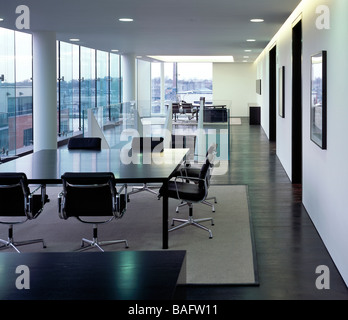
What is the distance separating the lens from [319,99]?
18.7ft

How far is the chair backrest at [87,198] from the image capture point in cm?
495

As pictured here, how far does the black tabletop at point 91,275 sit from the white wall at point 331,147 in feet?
9.29

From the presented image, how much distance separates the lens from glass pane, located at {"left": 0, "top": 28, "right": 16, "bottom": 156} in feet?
35.3

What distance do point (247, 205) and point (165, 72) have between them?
2073 centimetres

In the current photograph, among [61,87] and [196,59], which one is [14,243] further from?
[196,59]

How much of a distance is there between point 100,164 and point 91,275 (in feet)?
14.6

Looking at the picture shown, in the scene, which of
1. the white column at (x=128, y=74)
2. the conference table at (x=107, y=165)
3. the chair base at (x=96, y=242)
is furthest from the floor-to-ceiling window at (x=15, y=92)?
the chair base at (x=96, y=242)

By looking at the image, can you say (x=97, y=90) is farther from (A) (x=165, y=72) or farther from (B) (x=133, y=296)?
(B) (x=133, y=296)

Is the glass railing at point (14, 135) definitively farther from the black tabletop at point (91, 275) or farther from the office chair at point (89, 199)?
the black tabletop at point (91, 275)

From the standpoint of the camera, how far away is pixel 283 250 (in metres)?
5.30

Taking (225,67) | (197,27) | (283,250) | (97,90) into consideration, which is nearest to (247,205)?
(283,250)

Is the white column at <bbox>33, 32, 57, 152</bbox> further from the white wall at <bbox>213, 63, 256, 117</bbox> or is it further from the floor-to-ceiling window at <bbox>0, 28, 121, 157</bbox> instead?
the white wall at <bbox>213, 63, 256, 117</bbox>

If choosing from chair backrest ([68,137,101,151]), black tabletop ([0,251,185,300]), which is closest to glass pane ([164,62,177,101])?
chair backrest ([68,137,101,151])

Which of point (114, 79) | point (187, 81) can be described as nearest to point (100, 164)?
point (114, 79)
